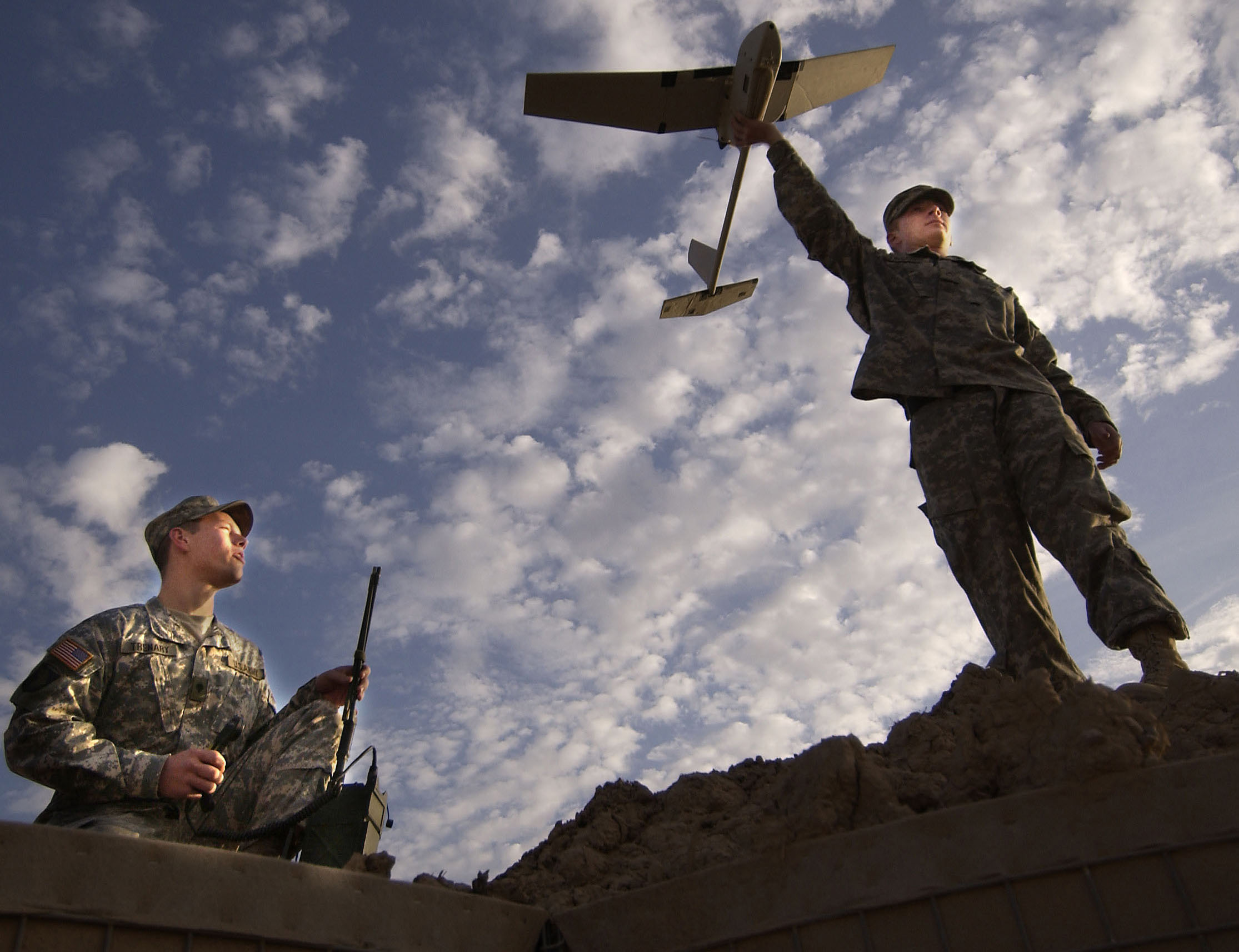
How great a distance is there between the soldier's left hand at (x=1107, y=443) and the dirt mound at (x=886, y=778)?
56.6 inches

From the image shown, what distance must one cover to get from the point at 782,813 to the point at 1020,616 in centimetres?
149

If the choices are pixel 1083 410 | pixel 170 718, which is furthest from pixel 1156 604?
pixel 170 718

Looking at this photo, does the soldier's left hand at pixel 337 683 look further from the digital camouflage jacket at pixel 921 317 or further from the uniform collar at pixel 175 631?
the digital camouflage jacket at pixel 921 317

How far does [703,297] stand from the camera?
8.76m

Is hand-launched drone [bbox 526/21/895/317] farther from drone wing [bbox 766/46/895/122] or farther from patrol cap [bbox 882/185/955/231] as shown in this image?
patrol cap [bbox 882/185/955/231]

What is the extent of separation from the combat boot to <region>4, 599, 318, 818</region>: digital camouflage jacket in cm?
281

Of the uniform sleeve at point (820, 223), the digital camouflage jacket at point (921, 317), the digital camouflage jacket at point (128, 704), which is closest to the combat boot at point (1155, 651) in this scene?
the digital camouflage jacket at point (921, 317)

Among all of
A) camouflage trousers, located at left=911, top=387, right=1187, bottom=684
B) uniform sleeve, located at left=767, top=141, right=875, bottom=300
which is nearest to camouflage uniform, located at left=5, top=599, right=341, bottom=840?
camouflage trousers, located at left=911, top=387, right=1187, bottom=684

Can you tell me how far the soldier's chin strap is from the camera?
2.61 m

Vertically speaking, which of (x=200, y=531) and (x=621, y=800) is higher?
(x=200, y=531)

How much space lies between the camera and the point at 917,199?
4.29 metres

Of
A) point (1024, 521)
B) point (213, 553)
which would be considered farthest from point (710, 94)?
point (213, 553)

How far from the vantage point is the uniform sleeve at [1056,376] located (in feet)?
13.0

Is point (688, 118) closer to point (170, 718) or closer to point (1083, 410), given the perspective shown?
point (1083, 410)
